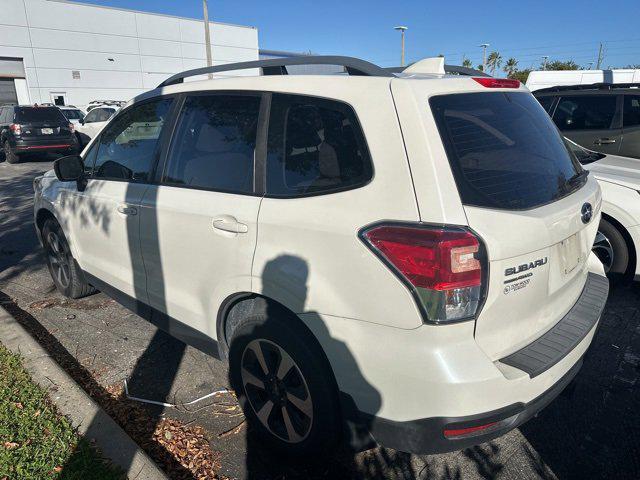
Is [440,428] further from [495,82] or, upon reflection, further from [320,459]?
[495,82]

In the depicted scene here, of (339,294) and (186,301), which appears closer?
(339,294)

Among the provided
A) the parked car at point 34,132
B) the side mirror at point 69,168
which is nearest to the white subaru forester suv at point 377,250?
the side mirror at point 69,168

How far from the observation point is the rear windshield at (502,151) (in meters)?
1.92

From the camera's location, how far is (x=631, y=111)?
20.1 feet

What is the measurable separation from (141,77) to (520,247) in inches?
1592

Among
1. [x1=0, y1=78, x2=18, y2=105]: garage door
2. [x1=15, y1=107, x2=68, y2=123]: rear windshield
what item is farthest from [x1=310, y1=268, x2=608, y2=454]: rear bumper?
[x1=0, y1=78, x2=18, y2=105]: garage door

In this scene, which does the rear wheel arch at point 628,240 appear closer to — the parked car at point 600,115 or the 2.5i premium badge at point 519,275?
the parked car at point 600,115

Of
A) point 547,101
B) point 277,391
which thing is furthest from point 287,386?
point 547,101

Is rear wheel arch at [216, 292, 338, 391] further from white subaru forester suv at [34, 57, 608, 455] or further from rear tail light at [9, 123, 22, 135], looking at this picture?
rear tail light at [9, 123, 22, 135]

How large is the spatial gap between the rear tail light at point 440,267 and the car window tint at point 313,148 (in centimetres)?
34

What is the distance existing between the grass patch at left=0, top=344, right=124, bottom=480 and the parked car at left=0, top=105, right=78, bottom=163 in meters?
13.7

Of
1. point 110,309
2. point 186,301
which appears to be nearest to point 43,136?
point 110,309

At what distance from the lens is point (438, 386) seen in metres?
1.81

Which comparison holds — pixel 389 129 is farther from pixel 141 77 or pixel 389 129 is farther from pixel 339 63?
pixel 141 77
